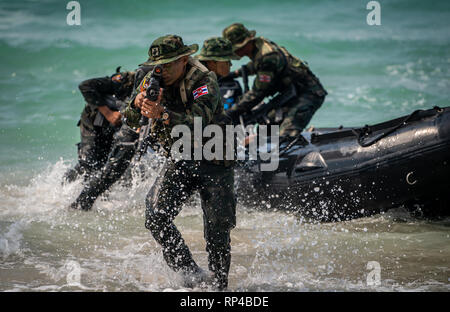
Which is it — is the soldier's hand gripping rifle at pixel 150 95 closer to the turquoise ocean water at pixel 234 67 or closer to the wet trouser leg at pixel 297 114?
the turquoise ocean water at pixel 234 67

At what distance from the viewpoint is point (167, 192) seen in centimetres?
464

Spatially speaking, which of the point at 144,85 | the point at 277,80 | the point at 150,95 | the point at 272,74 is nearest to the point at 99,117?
the point at 272,74

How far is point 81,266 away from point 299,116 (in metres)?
3.69

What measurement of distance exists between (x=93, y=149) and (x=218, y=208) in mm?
3460

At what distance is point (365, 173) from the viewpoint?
655cm

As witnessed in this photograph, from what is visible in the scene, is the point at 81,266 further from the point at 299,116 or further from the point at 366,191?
the point at 299,116

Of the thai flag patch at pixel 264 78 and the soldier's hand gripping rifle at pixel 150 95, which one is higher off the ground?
the thai flag patch at pixel 264 78

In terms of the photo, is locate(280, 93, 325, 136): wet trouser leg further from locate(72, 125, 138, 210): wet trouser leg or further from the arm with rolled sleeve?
locate(72, 125, 138, 210): wet trouser leg

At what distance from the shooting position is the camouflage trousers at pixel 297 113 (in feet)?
26.3

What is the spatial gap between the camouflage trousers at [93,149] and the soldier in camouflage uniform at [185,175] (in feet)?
10.1

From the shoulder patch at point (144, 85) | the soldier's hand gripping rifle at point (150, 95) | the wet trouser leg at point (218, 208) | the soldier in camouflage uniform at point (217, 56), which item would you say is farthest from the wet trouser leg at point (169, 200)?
the soldier in camouflage uniform at point (217, 56)

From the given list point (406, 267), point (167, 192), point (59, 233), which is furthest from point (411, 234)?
point (59, 233)

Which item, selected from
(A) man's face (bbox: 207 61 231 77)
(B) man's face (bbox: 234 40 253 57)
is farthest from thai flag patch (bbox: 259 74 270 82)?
(A) man's face (bbox: 207 61 231 77)

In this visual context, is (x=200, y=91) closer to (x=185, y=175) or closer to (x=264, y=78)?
(x=185, y=175)
